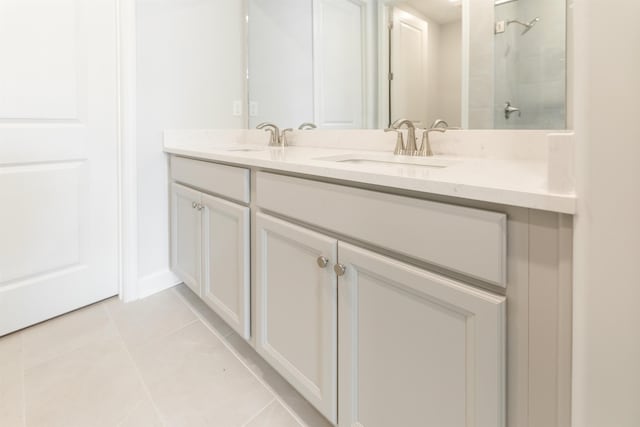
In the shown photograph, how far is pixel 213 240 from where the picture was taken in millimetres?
1566

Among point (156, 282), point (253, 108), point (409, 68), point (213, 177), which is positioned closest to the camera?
point (409, 68)

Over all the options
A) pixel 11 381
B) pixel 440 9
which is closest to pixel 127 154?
pixel 11 381

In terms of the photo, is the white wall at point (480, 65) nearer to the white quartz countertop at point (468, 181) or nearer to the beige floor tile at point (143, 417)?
the white quartz countertop at point (468, 181)

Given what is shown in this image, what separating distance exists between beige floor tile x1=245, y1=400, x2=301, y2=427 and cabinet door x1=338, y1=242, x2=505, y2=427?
0.28 m

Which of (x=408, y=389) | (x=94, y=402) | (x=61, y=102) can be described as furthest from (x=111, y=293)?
(x=408, y=389)

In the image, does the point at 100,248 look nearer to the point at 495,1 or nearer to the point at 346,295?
the point at 346,295

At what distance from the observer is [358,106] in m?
1.63

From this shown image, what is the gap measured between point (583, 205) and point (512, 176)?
0.78 ft

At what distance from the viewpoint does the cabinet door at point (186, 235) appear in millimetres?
1729

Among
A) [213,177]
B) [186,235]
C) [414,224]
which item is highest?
[213,177]

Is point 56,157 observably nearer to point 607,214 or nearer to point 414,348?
point 414,348

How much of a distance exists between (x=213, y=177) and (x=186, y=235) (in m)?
0.47

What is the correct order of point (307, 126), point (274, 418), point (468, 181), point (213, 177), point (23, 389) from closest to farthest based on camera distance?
point (468, 181) < point (274, 418) < point (23, 389) < point (213, 177) < point (307, 126)

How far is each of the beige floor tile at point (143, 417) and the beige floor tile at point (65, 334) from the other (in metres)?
0.56
